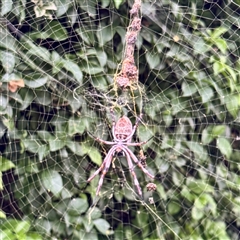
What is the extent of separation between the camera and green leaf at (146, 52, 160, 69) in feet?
5.18

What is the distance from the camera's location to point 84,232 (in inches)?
63.1

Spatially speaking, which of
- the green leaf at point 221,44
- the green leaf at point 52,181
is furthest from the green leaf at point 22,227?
the green leaf at point 221,44

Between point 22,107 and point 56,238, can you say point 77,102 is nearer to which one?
point 22,107

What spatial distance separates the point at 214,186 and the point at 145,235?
1.08 ft

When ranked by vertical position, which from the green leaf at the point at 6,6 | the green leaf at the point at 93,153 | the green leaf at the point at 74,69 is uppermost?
the green leaf at the point at 6,6

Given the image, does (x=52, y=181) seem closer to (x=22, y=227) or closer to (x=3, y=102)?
(x=22, y=227)

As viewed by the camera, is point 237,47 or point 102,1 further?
point 237,47

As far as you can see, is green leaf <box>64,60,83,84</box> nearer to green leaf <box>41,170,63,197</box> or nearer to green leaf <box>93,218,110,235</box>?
green leaf <box>41,170,63,197</box>

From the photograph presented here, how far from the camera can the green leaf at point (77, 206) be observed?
1.58m

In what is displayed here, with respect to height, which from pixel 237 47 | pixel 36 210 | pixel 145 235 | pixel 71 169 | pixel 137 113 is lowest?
pixel 145 235

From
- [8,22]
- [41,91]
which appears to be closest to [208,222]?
[41,91]

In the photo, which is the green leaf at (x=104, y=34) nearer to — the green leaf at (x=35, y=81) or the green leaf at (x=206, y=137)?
the green leaf at (x=35, y=81)

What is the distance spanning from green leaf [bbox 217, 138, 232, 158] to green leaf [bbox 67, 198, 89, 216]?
54cm

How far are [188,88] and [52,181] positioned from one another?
60 cm
